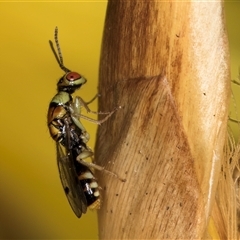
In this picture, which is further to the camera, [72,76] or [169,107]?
[72,76]

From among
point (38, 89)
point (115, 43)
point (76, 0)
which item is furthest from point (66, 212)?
point (115, 43)

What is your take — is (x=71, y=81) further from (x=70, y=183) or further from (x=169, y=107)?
(x=169, y=107)

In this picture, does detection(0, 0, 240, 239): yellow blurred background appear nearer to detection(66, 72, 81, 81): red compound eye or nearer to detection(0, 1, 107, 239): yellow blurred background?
detection(0, 1, 107, 239): yellow blurred background

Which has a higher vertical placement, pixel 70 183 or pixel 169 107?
pixel 169 107

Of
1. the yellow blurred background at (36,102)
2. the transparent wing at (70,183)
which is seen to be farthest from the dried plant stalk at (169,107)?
the yellow blurred background at (36,102)

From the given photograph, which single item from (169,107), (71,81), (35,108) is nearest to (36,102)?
(35,108)

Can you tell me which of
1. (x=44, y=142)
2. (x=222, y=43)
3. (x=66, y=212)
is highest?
(x=222, y=43)

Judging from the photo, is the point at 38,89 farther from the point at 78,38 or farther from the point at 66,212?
the point at 66,212

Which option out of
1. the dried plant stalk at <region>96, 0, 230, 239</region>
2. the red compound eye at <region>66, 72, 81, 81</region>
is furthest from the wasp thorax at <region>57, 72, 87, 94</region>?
the dried plant stalk at <region>96, 0, 230, 239</region>
